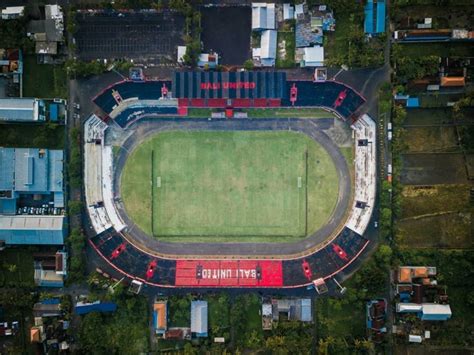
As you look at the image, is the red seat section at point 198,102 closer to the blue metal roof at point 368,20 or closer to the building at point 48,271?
the blue metal roof at point 368,20

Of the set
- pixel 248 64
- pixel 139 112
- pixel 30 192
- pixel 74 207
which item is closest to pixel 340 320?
pixel 248 64

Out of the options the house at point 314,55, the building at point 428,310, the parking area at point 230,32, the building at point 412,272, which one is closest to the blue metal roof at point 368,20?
the house at point 314,55

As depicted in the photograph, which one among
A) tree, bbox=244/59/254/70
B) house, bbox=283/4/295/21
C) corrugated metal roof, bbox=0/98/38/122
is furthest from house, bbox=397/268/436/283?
corrugated metal roof, bbox=0/98/38/122

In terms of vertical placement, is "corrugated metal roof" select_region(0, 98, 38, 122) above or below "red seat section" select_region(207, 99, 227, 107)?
below

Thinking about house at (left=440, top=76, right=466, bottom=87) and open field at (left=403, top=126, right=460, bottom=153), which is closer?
house at (left=440, top=76, right=466, bottom=87)

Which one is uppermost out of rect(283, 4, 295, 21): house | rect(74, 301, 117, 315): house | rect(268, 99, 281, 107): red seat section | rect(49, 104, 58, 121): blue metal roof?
rect(283, 4, 295, 21): house

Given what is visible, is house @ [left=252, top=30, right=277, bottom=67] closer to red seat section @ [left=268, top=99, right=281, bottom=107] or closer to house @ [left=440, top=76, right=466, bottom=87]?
red seat section @ [left=268, top=99, right=281, bottom=107]
